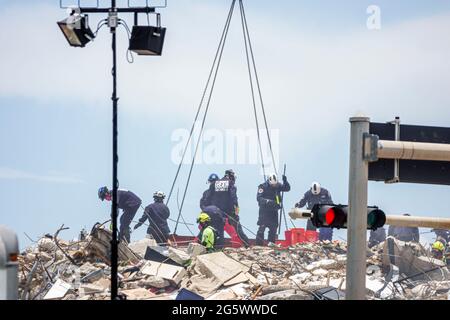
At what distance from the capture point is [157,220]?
2392 centimetres

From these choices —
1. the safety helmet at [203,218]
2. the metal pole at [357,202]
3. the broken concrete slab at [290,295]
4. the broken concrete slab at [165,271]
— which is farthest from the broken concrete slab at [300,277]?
the metal pole at [357,202]

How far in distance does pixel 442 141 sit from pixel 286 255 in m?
12.1

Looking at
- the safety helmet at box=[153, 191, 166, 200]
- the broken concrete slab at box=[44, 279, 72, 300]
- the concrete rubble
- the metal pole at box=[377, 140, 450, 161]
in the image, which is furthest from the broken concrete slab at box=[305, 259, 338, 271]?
the metal pole at box=[377, 140, 450, 161]

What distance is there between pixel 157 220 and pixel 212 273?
5863 millimetres

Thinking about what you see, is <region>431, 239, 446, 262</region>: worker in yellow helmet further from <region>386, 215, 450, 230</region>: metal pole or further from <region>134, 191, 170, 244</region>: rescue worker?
<region>386, 215, 450, 230</region>: metal pole

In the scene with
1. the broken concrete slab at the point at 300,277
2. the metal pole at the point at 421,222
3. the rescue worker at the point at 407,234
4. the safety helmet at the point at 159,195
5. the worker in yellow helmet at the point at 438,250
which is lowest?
the worker in yellow helmet at the point at 438,250

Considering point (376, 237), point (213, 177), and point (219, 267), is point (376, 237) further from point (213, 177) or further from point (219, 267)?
point (219, 267)

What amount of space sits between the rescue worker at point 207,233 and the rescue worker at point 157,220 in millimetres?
1620

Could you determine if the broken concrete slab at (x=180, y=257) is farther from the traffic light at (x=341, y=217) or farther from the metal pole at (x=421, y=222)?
the traffic light at (x=341, y=217)

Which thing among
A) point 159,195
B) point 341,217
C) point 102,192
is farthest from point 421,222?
point 102,192

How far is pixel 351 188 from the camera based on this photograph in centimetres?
976

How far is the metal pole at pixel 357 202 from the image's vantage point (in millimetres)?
9664

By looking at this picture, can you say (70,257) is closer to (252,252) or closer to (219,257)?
(219,257)
